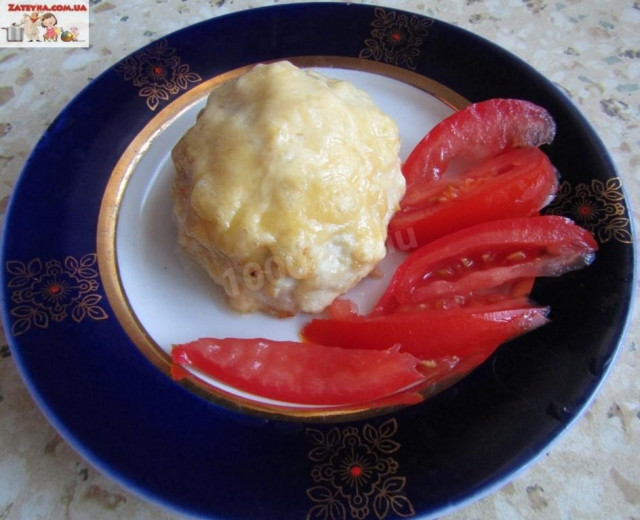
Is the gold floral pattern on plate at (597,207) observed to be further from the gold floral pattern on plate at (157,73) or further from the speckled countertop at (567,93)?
the gold floral pattern on plate at (157,73)

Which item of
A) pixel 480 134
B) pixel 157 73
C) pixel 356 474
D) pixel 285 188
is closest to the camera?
pixel 356 474

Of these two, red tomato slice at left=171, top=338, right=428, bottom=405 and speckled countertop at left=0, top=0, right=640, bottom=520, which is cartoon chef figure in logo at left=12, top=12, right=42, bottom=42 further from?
red tomato slice at left=171, top=338, right=428, bottom=405

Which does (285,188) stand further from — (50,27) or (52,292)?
(50,27)

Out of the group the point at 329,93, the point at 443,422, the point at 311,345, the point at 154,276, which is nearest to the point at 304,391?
the point at 311,345

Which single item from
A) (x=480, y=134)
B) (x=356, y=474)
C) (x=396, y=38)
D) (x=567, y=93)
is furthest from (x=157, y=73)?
(x=567, y=93)

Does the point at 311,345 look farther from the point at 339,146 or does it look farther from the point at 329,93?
the point at 329,93

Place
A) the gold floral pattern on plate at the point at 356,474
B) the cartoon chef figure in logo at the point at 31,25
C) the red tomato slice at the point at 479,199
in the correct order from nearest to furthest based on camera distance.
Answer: the gold floral pattern on plate at the point at 356,474
the red tomato slice at the point at 479,199
the cartoon chef figure in logo at the point at 31,25

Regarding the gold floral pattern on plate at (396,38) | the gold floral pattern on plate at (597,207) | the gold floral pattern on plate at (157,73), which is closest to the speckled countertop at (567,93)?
the gold floral pattern on plate at (597,207)
